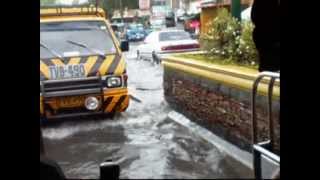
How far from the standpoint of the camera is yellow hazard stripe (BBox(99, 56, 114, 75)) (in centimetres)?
730

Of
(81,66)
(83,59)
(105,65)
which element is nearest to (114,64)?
(105,65)

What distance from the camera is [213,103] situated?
781 centimetres

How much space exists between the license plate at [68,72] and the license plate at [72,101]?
0.29 metres

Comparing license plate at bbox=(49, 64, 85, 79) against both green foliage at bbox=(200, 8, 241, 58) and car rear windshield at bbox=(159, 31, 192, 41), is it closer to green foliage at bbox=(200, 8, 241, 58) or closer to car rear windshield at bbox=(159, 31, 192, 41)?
car rear windshield at bbox=(159, 31, 192, 41)

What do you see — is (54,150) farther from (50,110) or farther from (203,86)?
(203,86)

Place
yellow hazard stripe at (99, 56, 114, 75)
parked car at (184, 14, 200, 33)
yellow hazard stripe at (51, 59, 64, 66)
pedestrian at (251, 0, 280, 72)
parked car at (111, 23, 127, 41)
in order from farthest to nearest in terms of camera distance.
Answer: parked car at (184, 14, 200, 33)
yellow hazard stripe at (99, 56, 114, 75)
yellow hazard stripe at (51, 59, 64, 66)
parked car at (111, 23, 127, 41)
pedestrian at (251, 0, 280, 72)

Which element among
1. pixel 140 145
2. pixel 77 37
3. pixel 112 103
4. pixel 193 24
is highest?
pixel 193 24

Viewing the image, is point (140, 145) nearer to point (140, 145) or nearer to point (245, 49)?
point (140, 145)

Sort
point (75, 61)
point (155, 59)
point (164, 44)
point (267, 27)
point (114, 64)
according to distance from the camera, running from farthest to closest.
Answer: point (164, 44), point (114, 64), point (75, 61), point (155, 59), point (267, 27)

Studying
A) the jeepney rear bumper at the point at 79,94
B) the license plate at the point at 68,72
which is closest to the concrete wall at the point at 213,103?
the jeepney rear bumper at the point at 79,94

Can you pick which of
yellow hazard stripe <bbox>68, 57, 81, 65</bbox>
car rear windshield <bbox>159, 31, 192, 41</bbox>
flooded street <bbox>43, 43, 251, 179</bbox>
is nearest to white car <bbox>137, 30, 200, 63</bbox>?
car rear windshield <bbox>159, 31, 192, 41</bbox>

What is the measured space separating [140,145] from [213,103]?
1160 mm

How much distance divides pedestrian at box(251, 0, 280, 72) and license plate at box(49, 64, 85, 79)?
17.3 ft
